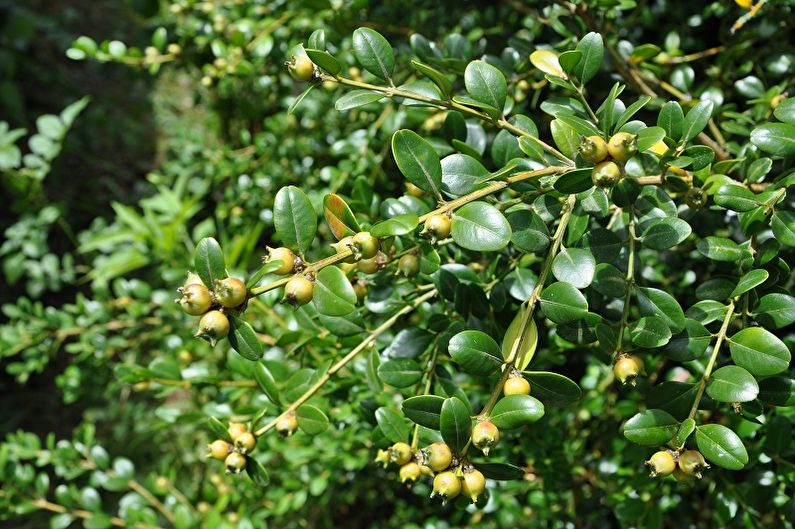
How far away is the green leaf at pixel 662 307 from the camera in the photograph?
0.71 metres

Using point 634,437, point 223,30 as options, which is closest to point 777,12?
point 634,437

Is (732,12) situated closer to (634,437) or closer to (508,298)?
(508,298)

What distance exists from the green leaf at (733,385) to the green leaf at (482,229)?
0.28 m

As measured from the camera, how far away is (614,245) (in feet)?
2.50

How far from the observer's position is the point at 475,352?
2.20 ft

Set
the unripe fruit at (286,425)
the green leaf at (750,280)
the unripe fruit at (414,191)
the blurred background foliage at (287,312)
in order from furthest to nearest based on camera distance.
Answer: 1. the blurred background foliage at (287,312)
2. the unripe fruit at (414,191)
3. the unripe fruit at (286,425)
4. the green leaf at (750,280)

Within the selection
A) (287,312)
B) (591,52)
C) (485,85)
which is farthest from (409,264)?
(287,312)

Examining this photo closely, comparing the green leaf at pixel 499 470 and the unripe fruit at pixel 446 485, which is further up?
the unripe fruit at pixel 446 485

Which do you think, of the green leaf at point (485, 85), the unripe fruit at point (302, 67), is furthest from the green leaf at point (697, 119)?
the unripe fruit at point (302, 67)

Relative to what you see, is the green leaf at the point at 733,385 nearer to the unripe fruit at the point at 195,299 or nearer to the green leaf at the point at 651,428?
the green leaf at the point at 651,428

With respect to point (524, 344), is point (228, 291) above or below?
above

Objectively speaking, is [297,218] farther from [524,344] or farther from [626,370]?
[626,370]

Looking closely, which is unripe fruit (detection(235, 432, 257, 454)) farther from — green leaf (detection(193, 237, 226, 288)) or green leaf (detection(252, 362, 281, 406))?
green leaf (detection(193, 237, 226, 288))

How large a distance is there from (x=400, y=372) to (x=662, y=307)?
12.8 inches
